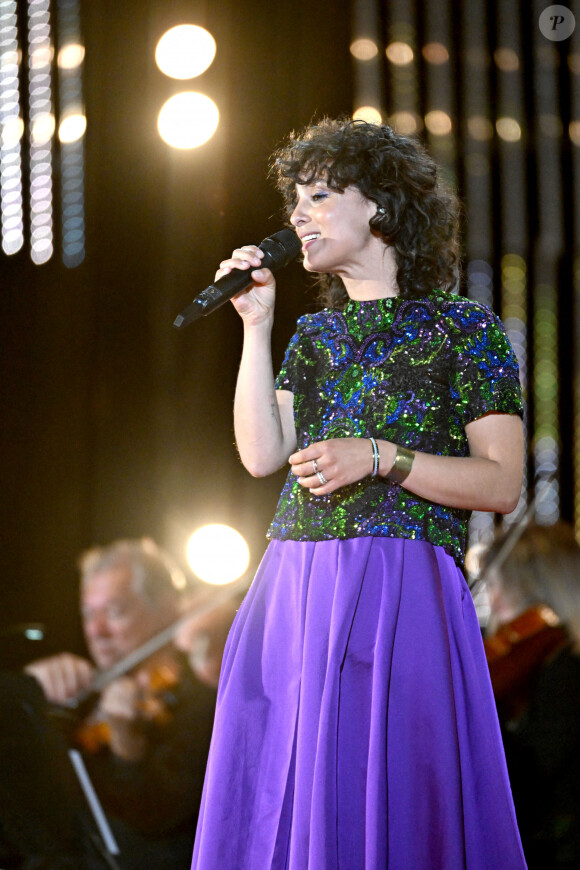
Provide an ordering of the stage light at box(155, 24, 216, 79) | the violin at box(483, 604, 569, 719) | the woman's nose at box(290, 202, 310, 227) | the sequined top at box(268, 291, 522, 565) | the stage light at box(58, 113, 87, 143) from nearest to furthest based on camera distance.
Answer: the sequined top at box(268, 291, 522, 565) → the woman's nose at box(290, 202, 310, 227) → the violin at box(483, 604, 569, 719) → the stage light at box(155, 24, 216, 79) → the stage light at box(58, 113, 87, 143)

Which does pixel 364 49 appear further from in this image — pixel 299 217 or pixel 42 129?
pixel 299 217

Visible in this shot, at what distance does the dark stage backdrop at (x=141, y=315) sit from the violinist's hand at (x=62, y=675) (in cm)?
14

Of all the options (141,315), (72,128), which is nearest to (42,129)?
(72,128)

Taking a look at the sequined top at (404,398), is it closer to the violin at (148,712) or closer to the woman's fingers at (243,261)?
the woman's fingers at (243,261)

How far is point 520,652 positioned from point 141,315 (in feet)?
5.12

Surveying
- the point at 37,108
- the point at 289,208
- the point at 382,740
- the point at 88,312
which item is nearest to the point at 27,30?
the point at 37,108

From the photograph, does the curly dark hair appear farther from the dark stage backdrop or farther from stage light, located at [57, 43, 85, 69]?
stage light, located at [57, 43, 85, 69]

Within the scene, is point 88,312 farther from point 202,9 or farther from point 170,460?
point 202,9

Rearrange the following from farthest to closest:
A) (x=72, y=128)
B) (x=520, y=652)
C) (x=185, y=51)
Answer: (x=72, y=128) → (x=185, y=51) → (x=520, y=652)

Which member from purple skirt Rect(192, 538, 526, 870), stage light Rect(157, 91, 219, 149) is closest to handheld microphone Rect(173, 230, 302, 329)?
purple skirt Rect(192, 538, 526, 870)

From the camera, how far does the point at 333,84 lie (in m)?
2.90

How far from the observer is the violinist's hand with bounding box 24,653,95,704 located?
2723 mm

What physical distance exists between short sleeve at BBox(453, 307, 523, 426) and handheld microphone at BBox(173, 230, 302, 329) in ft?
0.89

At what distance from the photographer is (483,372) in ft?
4.00
